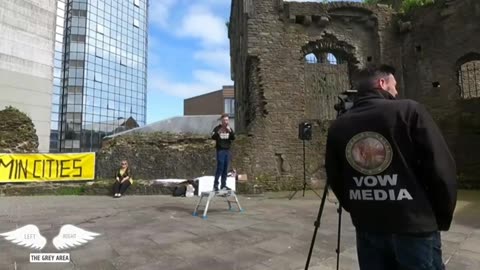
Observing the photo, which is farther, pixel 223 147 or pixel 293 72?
pixel 293 72

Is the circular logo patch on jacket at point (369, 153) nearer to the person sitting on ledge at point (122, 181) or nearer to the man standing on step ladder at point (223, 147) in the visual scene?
the man standing on step ladder at point (223, 147)

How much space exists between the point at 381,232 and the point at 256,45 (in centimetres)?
1272

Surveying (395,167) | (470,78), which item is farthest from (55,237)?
(470,78)

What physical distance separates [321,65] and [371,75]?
1320cm

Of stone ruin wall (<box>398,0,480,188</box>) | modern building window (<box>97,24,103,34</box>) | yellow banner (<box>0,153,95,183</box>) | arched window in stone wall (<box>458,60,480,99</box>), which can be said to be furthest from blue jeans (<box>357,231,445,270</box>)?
modern building window (<box>97,24,103,34</box>)

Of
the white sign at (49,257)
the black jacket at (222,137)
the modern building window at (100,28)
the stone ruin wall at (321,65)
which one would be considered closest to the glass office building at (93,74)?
the modern building window at (100,28)

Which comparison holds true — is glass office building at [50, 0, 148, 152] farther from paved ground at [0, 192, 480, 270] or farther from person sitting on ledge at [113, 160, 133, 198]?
paved ground at [0, 192, 480, 270]

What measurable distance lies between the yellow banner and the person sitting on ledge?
150 cm

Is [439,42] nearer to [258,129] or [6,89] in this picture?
Answer: [258,129]

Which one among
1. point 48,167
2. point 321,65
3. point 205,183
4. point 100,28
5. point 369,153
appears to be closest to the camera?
point 369,153

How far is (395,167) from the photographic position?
80.3 inches

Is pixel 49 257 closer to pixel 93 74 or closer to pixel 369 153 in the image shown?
pixel 369 153

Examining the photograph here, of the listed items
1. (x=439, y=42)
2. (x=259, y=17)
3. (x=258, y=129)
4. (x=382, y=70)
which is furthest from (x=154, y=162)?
(x=439, y=42)

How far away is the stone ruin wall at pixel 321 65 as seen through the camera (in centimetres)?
1348
